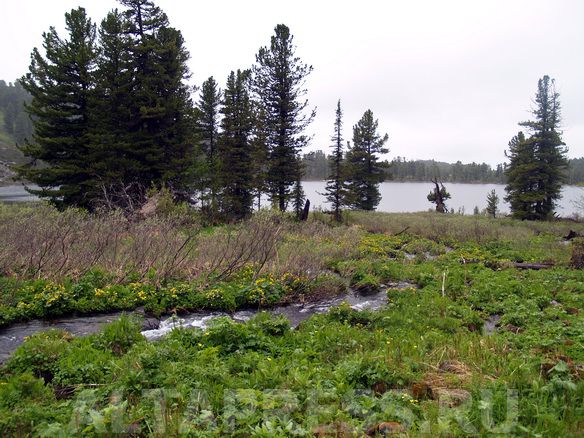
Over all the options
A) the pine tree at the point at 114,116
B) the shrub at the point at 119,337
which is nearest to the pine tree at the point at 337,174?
the pine tree at the point at 114,116

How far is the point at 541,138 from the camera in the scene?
29266 mm

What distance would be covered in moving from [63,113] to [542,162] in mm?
33091

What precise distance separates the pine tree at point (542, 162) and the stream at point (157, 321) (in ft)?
83.9

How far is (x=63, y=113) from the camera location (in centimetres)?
2073

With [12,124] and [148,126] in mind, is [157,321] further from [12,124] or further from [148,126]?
[12,124]

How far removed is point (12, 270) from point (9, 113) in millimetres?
124567

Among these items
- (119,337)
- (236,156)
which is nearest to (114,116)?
(236,156)

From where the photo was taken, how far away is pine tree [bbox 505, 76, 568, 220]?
29000 mm

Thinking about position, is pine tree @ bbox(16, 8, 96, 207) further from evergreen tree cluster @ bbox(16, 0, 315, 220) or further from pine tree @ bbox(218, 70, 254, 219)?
pine tree @ bbox(218, 70, 254, 219)

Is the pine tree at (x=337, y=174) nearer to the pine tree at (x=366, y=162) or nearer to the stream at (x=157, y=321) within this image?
the pine tree at (x=366, y=162)

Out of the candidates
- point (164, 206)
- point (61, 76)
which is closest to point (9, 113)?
point (61, 76)

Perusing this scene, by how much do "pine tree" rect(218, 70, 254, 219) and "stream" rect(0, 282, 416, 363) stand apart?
15197mm

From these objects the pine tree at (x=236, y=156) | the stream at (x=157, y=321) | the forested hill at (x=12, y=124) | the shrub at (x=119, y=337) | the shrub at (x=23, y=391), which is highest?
the forested hill at (x=12, y=124)

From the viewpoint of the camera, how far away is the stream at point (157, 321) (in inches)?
266
